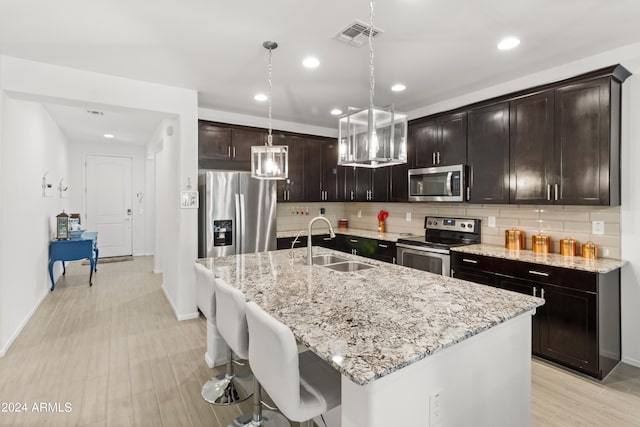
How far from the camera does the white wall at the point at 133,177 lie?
6.98 meters

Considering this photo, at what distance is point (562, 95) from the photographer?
2820 millimetres

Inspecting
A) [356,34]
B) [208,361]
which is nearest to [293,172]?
[356,34]

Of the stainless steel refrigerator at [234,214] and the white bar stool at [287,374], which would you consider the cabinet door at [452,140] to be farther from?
the white bar stool at [287,374]

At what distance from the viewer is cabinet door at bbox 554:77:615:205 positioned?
259 centimetres

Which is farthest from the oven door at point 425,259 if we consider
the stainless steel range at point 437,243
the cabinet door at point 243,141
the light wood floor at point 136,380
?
the cabinet door at point 243,141

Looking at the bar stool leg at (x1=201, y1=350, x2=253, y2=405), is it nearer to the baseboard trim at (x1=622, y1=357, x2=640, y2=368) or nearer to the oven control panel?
the oven control panel

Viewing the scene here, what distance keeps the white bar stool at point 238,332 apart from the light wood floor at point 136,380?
0.70 ft

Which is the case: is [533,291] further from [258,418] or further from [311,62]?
[311,62]

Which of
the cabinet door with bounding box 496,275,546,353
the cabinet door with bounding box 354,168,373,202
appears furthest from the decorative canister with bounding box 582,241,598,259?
the cabinet door with bounding box 354,168,373,202

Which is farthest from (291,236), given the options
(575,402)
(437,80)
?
→ (575,402)

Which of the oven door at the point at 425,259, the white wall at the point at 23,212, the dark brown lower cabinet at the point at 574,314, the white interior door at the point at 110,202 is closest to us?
the dark brown lower cabinet at the point at 574,314

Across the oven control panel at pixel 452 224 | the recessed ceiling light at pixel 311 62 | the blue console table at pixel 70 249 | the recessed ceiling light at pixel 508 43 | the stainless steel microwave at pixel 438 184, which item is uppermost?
the recessed ceiling light at pixel 311 62

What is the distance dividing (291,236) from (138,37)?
9.67 feet

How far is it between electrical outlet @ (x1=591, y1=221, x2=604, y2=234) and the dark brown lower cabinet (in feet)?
1.17
